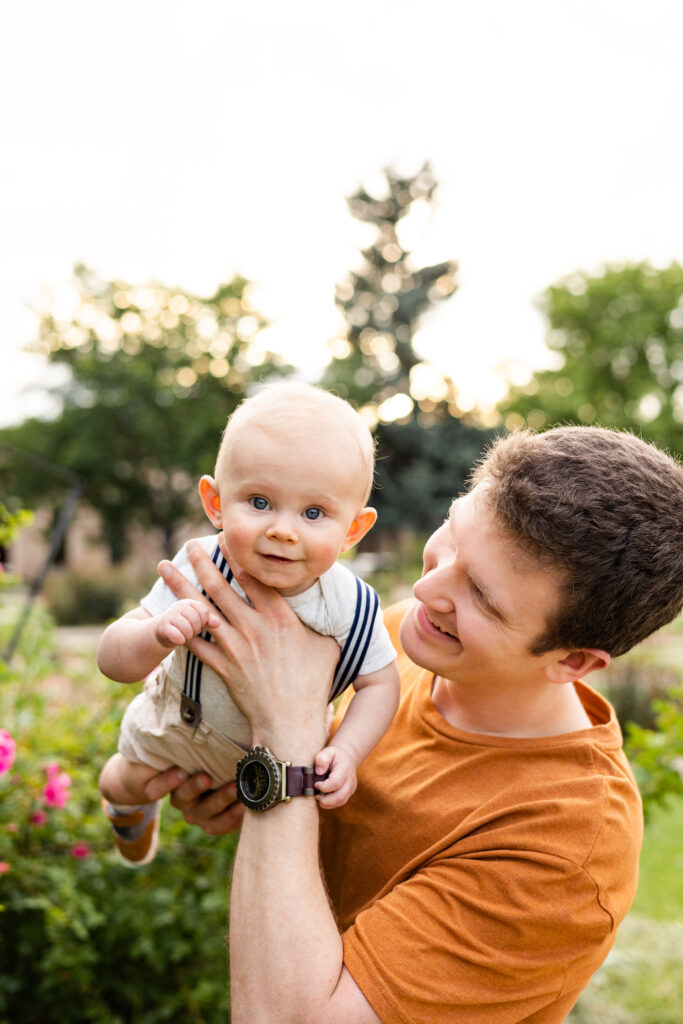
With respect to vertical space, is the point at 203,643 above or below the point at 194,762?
above

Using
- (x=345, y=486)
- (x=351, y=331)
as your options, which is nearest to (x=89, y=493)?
(x=351, y=331)

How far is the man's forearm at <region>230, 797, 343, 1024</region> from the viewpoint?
1.52 meters

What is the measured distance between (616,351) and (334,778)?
39.3m

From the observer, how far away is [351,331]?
3102 centimetres

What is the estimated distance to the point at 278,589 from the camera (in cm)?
189

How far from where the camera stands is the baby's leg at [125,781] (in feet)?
7.13

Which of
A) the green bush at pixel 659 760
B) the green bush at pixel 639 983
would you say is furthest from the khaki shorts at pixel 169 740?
the green bush at pixel 639 983

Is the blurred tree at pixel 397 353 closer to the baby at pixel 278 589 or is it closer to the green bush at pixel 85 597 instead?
the green bush at pixel 85 597

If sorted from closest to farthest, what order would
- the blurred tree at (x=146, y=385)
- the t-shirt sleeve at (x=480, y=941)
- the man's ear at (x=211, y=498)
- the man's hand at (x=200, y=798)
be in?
the t-shirt sleeve at (x=480, y=941) → the man's ear at (x=211, y=498) → the man's hand at (x=200, y=798) → the blurred tree at (x=146, y=385)

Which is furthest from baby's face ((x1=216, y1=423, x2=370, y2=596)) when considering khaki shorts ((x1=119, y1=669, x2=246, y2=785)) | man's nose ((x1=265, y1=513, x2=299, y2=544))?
khaki shorts ((x1=119, y1=669, x2=246, y2=785))

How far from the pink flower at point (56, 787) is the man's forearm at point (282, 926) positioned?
1503mm

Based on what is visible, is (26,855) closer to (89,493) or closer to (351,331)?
(89,493)

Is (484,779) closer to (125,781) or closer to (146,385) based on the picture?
(125,781)

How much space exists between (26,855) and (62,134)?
34.5 feet
